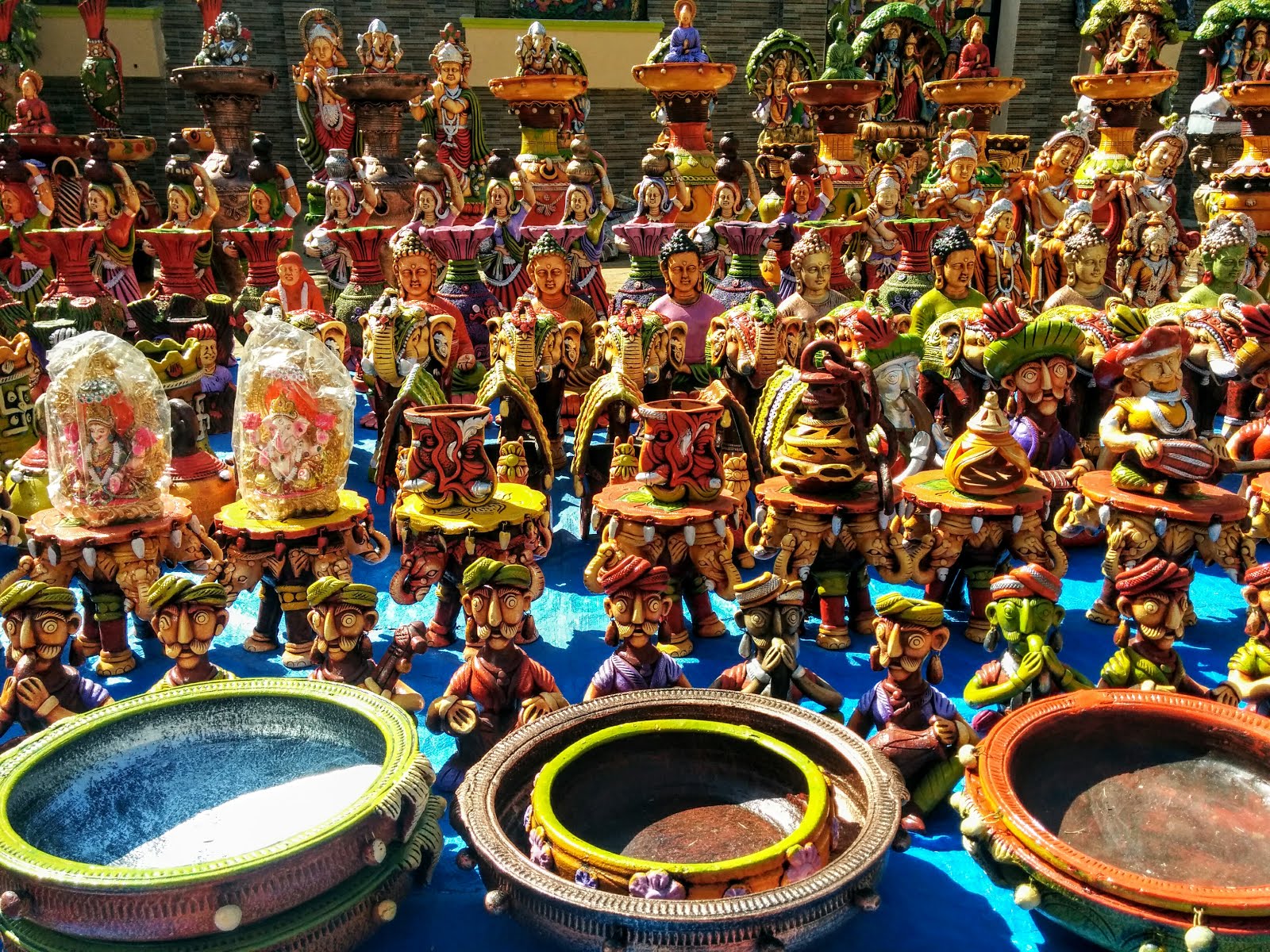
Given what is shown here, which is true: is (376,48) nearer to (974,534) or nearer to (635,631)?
(974,534)

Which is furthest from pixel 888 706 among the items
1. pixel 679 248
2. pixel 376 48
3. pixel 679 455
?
pixel 376 48

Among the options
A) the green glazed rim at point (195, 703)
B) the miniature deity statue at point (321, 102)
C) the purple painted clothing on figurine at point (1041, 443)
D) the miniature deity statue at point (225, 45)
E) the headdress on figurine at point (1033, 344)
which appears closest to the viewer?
the green glazed rim at point (195, 703)

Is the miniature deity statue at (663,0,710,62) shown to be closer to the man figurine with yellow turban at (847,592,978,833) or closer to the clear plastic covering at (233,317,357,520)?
the clear plastic covering at (233,317,357,520)

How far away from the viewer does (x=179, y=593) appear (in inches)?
153

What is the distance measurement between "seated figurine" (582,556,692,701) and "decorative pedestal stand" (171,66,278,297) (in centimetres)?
895

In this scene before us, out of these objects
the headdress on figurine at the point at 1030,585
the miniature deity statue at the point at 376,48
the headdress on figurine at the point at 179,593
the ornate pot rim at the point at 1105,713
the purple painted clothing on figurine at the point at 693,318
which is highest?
the miniature deity statue at the point at 376,48

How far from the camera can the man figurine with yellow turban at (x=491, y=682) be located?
3.68 meters

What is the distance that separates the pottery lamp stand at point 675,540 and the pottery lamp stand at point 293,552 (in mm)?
1023

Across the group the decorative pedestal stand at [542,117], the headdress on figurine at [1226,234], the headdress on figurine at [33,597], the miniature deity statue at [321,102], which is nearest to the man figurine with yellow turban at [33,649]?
the headdress on figurine at [33,597]

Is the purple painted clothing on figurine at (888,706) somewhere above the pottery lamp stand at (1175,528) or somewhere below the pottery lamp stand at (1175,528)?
below

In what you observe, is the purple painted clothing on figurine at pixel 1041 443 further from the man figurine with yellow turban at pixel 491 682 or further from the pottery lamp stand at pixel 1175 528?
the man figurine with yellow turban at pixel 491 682

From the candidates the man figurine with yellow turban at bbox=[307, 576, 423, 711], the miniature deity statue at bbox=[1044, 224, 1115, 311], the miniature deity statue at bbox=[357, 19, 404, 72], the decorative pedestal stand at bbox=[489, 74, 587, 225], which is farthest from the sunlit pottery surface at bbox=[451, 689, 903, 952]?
the miniature deity statue at bbox=[357, 19, 404, 72]

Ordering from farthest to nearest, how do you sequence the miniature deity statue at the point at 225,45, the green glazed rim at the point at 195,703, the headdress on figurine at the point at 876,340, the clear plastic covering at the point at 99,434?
1. the miniature deity statue at the point at 225,45
2. the headdress on figurine at the point at 876,340
3. the clear plastic covering at the point at 99,434
4. the green glazed rim at the point at 195,703

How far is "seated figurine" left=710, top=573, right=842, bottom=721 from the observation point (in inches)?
150
